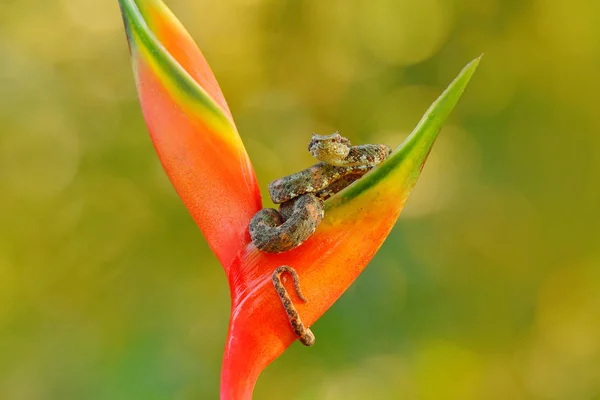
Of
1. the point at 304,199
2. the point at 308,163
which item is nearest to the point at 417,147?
the point at 304,199

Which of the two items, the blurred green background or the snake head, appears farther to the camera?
the blurred green background

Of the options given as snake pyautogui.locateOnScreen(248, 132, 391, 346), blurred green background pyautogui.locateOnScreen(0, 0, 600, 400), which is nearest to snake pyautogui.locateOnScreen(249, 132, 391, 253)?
snake pyautogui.locateOnScreen(248, 132, 391, 346)

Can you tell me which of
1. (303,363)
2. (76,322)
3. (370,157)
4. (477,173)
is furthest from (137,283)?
(370,157)

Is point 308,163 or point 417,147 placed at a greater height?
point 417,147

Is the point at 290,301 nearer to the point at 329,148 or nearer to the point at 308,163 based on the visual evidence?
the point at 329,148

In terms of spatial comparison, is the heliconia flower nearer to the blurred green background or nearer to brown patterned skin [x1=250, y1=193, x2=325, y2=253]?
brown patterned skin [x1=250, y1=193, x2=325, y2=253]

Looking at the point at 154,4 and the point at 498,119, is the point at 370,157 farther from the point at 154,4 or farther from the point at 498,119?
the point at 498,119
